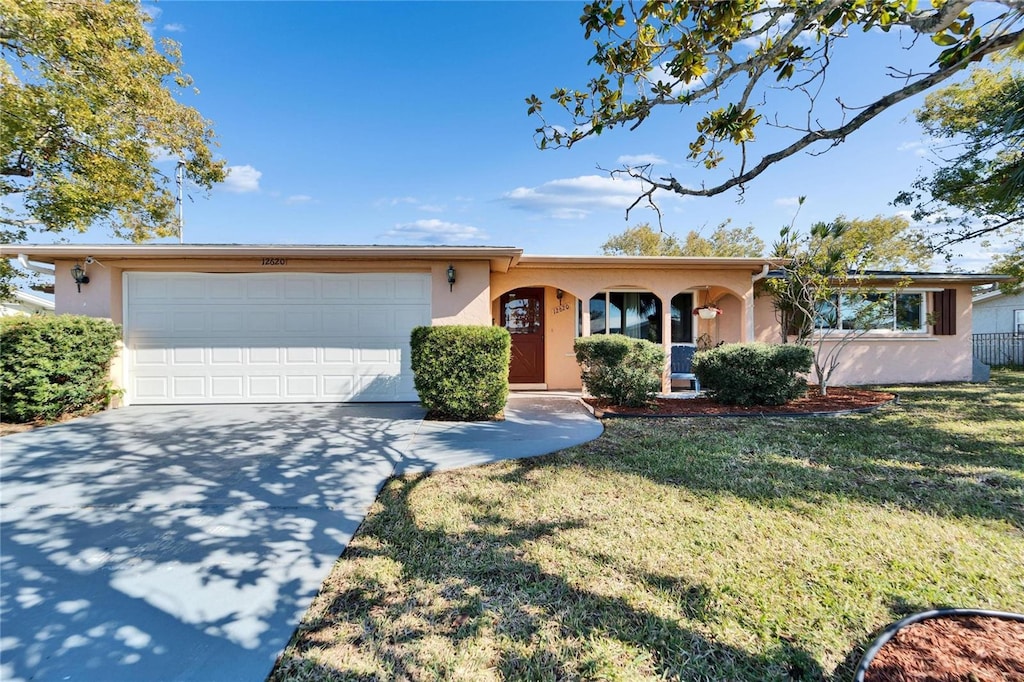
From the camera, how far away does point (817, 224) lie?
7.66 metres

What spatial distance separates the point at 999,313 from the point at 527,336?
25.1 meters

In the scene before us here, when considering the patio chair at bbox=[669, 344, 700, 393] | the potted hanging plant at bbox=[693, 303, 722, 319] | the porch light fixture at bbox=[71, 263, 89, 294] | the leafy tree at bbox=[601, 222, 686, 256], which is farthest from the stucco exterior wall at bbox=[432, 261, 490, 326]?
the leafy tree at bbox=[601, 222, 686, 256]

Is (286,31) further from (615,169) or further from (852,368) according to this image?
(852,368)

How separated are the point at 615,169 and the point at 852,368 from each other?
11469 mm

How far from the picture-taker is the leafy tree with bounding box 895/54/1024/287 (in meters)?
9.77

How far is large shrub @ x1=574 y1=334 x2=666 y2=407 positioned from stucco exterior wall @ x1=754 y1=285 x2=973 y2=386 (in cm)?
510

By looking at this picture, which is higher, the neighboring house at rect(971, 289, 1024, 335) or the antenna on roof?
the antenna on roof

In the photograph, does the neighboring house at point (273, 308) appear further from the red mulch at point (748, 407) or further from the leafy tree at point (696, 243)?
the leafy tree at point (696, 243)

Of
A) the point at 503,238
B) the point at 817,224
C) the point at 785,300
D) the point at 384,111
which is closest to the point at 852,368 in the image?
the point at 785,300

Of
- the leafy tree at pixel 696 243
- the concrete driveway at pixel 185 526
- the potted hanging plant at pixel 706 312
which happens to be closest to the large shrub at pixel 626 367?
the concrete driveway at pixel 185 526

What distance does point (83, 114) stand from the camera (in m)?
9.00

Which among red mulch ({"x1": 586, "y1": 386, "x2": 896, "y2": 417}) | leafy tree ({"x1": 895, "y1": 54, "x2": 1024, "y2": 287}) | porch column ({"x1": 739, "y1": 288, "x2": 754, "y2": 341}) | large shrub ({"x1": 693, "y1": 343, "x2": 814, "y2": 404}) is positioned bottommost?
red mulch ({"x1": 586, "y1": 386, "x2": 896, "y2": 417})

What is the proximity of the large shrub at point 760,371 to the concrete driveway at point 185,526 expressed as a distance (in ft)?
10.9

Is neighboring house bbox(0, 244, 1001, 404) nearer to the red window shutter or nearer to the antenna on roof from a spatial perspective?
the red window shutter
